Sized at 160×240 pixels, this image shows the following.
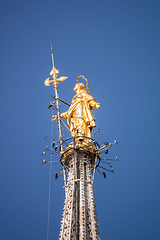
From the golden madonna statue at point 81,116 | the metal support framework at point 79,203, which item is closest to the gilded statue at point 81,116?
the golden madonna statue at point 81,116

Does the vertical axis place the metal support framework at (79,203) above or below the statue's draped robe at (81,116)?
below

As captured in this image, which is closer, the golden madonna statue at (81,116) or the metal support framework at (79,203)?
the metal support framework at (79,203)

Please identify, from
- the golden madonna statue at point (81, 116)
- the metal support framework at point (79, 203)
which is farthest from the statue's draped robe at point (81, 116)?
the metal support framework at point (79, 203)

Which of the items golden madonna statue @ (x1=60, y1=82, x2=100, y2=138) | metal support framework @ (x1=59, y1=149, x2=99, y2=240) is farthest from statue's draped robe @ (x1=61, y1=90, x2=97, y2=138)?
metal support framework @ (x1=59, y1=149, x2=99, y2=240)

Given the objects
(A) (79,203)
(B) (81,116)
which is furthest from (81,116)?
(A) (79,203)

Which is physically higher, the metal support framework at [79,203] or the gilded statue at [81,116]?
the gilded statue at [81,116]

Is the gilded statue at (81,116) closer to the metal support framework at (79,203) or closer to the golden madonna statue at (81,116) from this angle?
the golden madonna statue at (81,116)

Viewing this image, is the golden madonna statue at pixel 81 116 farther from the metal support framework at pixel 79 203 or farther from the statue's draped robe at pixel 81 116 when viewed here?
the metal support framework at pixel 79 203

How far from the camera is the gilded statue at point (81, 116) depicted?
2061 cm

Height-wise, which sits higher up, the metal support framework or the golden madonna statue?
the golden madonna statue

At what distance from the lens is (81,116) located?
21344 mm

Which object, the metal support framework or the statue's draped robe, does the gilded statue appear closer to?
the statue's draped robe

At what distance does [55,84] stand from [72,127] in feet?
18.4

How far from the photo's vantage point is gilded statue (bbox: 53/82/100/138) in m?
20.6
